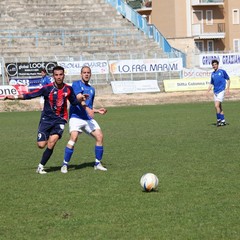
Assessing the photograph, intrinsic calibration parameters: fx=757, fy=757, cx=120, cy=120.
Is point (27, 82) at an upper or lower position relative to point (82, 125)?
lower

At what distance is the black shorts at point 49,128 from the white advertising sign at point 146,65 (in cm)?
3175

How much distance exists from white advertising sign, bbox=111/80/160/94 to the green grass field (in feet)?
75.4

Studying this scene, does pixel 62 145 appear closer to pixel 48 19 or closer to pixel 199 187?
pixel 199 187

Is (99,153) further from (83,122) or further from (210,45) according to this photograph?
(210,45)

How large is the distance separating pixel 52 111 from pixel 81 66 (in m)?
31.0

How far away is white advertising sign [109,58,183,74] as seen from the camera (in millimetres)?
45625

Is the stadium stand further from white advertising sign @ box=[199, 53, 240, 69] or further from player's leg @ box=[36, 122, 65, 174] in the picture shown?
player's leg @ box=[36, 122, 65, 174]

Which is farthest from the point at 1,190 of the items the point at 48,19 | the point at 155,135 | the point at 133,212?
the point at 48,19

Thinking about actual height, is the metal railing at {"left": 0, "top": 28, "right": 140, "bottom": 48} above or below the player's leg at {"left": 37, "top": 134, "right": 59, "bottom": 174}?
above

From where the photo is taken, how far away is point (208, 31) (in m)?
76.9

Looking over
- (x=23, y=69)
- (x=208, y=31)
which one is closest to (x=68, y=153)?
(x=23, y=69)

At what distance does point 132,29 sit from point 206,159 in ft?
131

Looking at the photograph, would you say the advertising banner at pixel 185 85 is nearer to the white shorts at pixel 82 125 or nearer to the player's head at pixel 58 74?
the white shorts at pixel 82 125

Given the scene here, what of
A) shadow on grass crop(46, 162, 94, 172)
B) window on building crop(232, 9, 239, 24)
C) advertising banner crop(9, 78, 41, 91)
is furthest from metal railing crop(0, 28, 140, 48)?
shadow on grass crop(46, 162, 94, 172)
